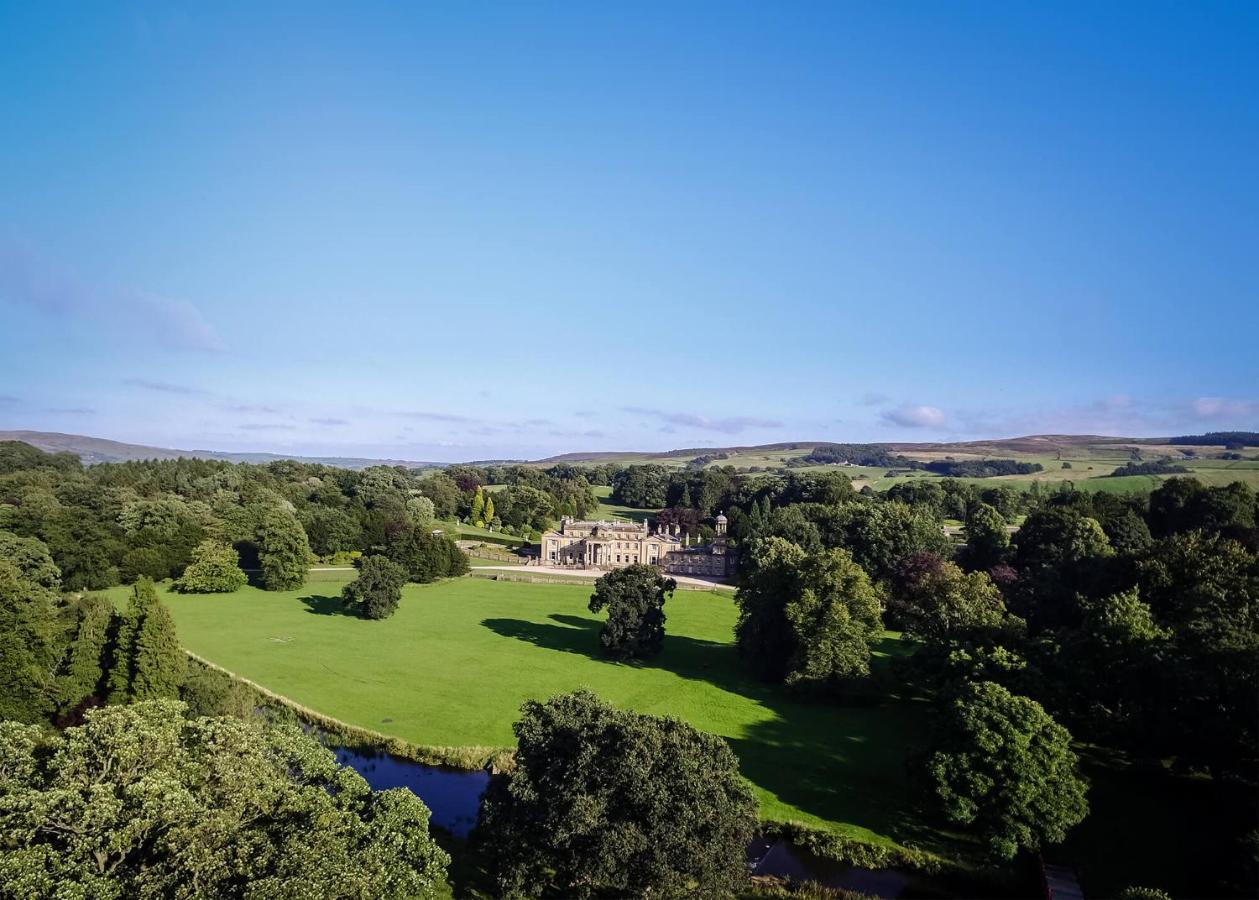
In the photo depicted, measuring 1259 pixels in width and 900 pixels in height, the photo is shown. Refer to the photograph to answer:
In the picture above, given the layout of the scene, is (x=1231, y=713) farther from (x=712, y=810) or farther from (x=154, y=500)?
(x=154, y=500)

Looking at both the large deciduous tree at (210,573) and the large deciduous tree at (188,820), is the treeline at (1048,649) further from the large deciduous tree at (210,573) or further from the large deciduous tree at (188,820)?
the large deciduous tree at (210,573)

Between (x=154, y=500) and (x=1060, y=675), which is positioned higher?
(x=154, y=500)

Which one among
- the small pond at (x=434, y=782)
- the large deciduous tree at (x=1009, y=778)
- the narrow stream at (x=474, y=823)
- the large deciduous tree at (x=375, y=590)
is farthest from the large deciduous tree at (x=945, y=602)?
the large deciduous tree at (x=375, y=590)

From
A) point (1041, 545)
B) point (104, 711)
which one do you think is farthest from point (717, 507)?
point (104, 711)

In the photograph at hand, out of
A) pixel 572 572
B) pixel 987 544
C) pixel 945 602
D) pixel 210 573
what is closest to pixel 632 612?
pixel 945 602

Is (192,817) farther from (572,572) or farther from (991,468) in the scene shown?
(991,468)

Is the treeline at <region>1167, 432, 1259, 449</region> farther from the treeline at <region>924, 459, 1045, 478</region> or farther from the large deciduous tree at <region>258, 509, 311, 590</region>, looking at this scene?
the large deciduous tree at <region>258, 509, 311, 590</region>

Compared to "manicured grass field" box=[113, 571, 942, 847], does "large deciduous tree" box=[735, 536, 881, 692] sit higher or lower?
higher

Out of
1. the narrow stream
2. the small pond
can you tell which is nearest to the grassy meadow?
the small pond
